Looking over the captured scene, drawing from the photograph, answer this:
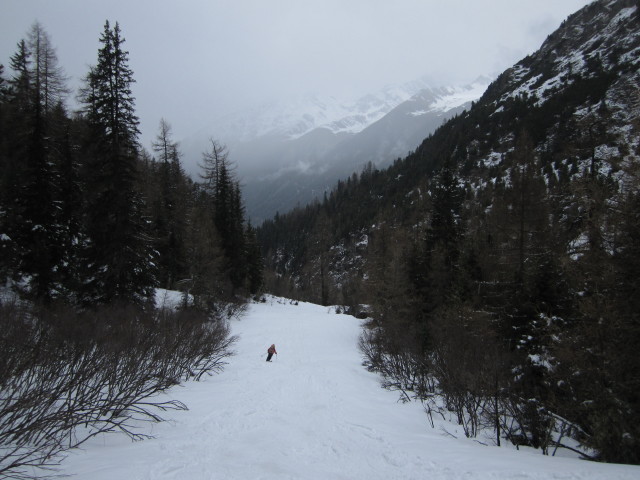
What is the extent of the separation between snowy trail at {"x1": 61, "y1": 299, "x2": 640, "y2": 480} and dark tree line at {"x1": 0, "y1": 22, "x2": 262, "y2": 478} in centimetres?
77

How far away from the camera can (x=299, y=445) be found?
6520mm

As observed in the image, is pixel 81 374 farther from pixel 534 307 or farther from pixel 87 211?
pixel 87 211

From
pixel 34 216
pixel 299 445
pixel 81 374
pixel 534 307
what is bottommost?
pixel 299 445

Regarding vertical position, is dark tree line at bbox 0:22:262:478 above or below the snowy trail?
above

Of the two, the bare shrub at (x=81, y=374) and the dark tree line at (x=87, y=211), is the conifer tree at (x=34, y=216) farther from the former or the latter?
the bare shrub at (x=81, y=374)

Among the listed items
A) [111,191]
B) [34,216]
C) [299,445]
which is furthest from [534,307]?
[34,216]

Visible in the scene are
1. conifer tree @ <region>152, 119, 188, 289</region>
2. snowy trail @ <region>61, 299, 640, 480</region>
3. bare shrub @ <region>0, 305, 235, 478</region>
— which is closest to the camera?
bare shrub @ <region>0, 305, 235, 478</region>

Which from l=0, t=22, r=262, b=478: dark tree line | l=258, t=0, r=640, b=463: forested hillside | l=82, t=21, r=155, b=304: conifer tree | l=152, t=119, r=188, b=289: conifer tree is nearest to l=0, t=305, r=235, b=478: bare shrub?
l=0, t=22, r=262, b=478: dark tree line

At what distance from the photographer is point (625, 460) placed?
6.42m

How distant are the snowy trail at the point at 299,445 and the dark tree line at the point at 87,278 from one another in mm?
771

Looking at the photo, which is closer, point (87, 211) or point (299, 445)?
point (299, 445)

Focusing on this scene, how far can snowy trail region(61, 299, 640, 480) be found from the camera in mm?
4949

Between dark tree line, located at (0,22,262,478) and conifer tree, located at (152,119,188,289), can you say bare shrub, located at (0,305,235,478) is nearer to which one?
dark tree line, located at (0,22,262,478)

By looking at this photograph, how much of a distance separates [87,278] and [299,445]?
16.6m
